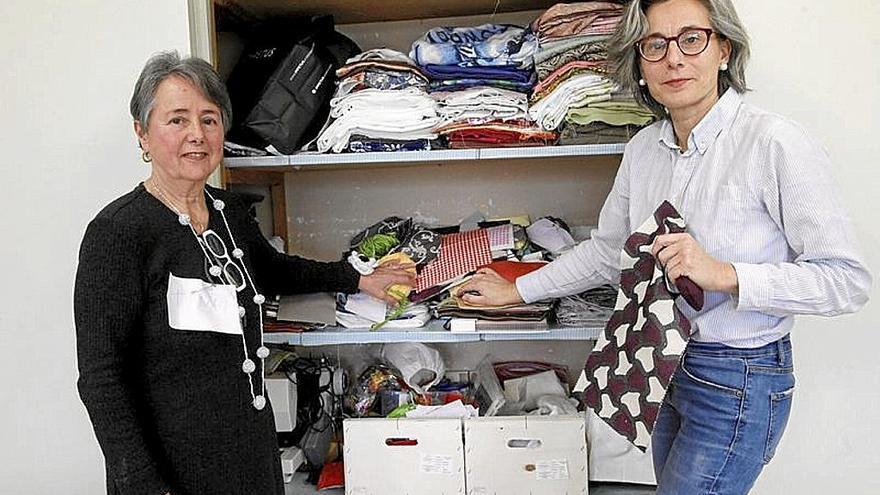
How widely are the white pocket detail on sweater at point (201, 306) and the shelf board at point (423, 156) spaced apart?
49 centimetres

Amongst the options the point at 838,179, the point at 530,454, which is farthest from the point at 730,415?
the point at 838,179

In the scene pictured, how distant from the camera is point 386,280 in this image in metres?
1.86

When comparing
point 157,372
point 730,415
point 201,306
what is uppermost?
point 201,306

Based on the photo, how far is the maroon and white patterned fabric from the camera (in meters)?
1.31

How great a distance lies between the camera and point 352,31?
7.40ft

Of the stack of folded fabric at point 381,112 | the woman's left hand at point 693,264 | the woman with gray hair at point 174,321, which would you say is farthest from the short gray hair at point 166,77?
the woman's left hand at point 693,264

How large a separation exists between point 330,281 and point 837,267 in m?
1.12

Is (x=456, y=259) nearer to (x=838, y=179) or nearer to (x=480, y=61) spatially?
(x=480, y=61)

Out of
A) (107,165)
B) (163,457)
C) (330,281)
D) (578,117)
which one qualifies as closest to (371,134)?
(330,281)

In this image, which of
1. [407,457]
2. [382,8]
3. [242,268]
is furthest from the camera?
[382,8]

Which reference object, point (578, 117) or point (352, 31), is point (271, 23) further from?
point (578, 117)

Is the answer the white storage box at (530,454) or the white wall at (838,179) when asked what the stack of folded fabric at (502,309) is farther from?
the white wall at (838,179)

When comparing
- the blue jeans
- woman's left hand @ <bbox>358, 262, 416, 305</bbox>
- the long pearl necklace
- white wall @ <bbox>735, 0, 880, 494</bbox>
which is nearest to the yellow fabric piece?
woman's left hand @ <bbox>358, 262, 416, 305</bbox>

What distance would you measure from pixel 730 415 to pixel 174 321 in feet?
3.29
